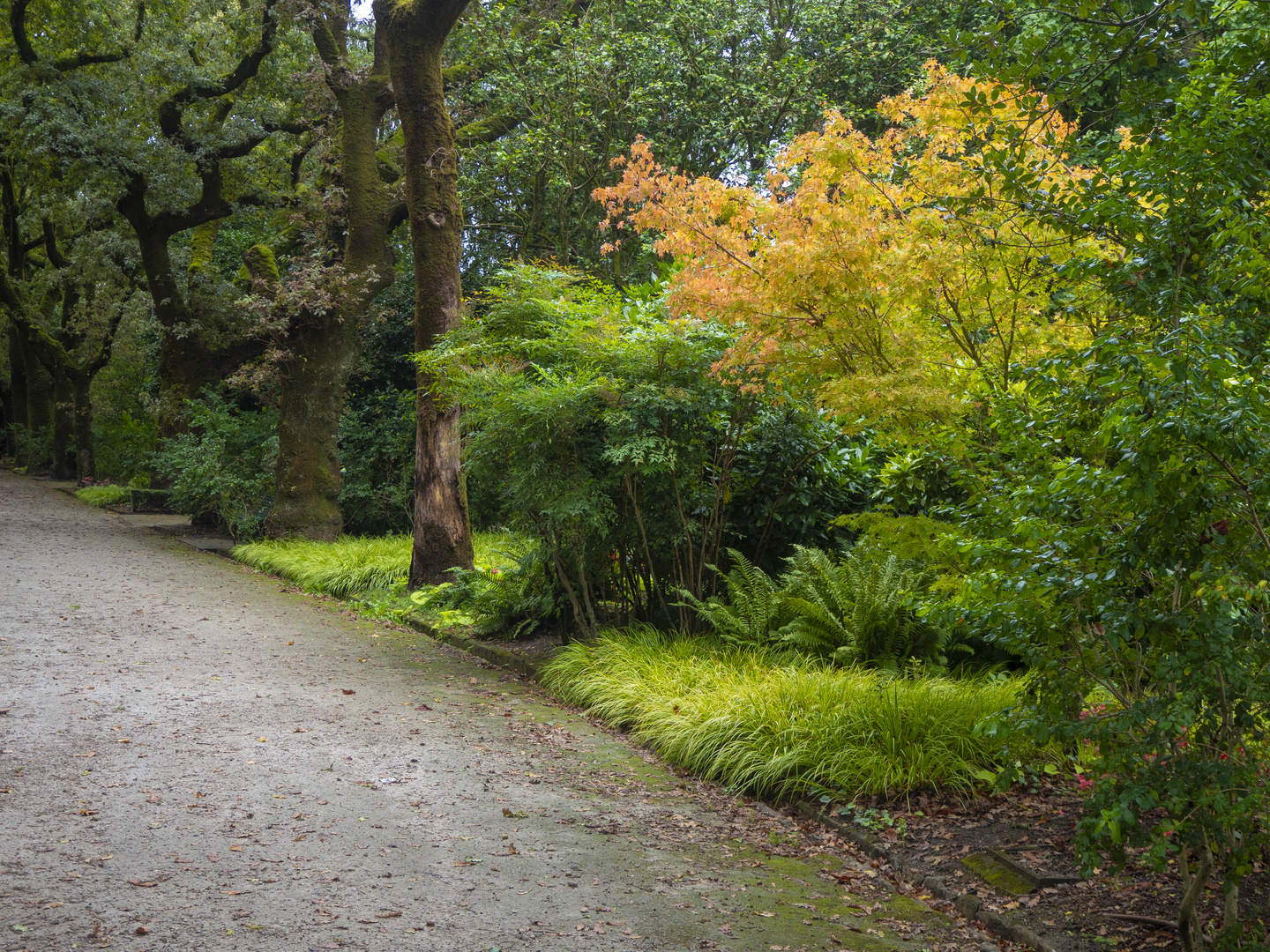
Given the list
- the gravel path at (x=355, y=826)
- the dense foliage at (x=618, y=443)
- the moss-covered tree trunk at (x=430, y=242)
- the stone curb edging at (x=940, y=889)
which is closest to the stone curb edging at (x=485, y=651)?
the gravel path at (x=355, y=826)

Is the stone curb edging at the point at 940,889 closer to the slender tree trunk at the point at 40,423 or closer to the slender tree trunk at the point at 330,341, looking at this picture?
the slender tree trunk at the point at 330,341

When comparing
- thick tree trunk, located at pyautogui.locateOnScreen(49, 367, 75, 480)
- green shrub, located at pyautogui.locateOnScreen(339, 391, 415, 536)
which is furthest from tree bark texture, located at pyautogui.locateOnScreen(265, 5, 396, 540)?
thick tree trunk, located at pyautogui.locateOnScreen(49, 367, 75, 480)

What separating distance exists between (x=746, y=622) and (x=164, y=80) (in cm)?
1716

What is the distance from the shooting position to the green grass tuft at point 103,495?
24656 mm

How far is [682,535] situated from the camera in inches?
308

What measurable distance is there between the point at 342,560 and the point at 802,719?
9.35 m

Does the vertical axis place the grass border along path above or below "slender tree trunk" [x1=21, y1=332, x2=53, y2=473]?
below

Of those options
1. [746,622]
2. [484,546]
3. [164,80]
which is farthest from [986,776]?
[164,80]

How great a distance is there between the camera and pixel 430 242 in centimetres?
1134

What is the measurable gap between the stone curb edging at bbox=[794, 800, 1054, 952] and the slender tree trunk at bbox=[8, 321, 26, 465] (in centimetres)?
3565

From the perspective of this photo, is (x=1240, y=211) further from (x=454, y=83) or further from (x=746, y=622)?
(x=454, y=83)

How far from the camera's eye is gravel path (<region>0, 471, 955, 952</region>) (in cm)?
345

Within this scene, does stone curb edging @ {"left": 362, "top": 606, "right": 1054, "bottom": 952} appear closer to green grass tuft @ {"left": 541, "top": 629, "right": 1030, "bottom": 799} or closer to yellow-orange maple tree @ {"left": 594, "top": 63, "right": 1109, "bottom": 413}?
green grass tuft @ {"left": 541, "top": 629, "right": 1030, "bottom": 799}

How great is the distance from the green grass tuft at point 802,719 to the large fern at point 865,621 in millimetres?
214
